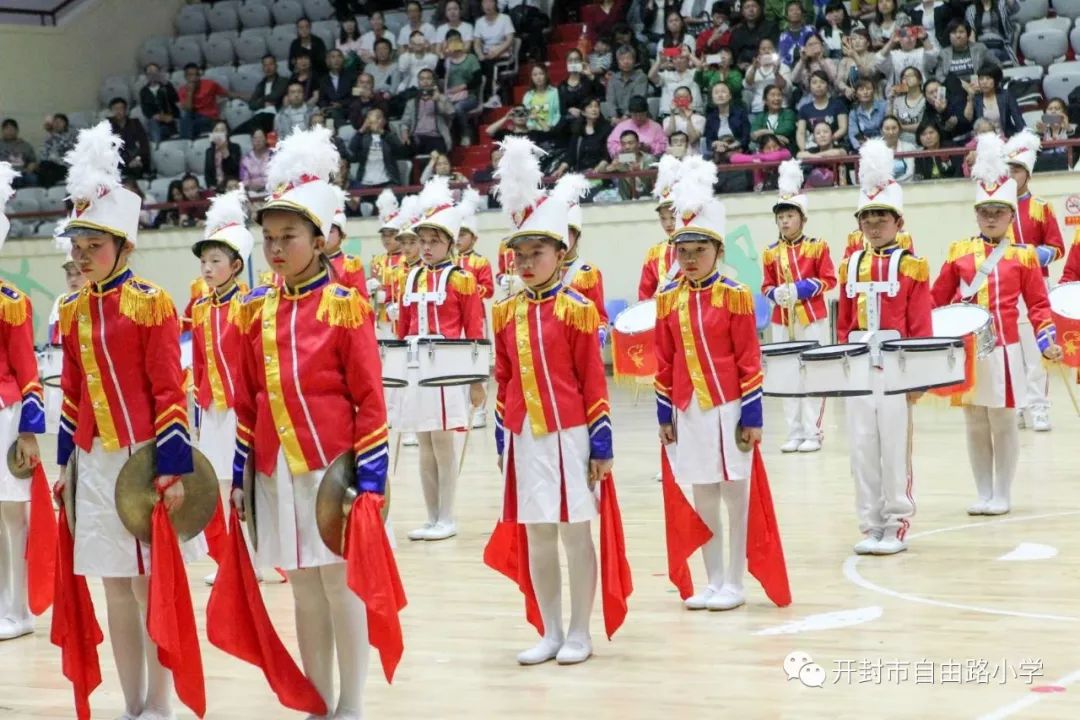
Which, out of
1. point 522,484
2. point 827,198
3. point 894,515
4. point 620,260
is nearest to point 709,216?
point 522,484

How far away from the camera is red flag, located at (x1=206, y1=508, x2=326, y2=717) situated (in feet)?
16.3

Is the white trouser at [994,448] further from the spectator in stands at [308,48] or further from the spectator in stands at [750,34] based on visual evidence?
the spectator in stands at [308,48]

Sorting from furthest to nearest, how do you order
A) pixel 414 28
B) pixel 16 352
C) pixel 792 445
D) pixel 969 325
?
pixel 414 28
pixel 792 445
pixel 969 325
pixel 16 352

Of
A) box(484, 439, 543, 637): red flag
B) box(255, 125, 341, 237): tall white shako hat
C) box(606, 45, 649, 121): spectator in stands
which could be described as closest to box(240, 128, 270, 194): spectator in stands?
box(606, 45, 649, 121): spectator in stands

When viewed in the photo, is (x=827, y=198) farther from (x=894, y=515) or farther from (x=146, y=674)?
(x=146, y=674)

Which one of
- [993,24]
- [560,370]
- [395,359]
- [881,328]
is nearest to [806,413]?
[881,328]

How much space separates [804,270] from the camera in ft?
38.2

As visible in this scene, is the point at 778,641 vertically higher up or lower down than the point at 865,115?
lower down

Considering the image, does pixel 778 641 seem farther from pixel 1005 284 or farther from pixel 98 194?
pixel 1005 284

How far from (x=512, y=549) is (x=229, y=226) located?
2.57 m

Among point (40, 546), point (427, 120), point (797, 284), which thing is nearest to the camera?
point (40, 546)

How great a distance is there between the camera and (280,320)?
16.2 ft

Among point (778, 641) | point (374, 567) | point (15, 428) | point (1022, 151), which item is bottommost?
point (778, 641)

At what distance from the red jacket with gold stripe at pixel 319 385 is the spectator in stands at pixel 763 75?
12.2 m
